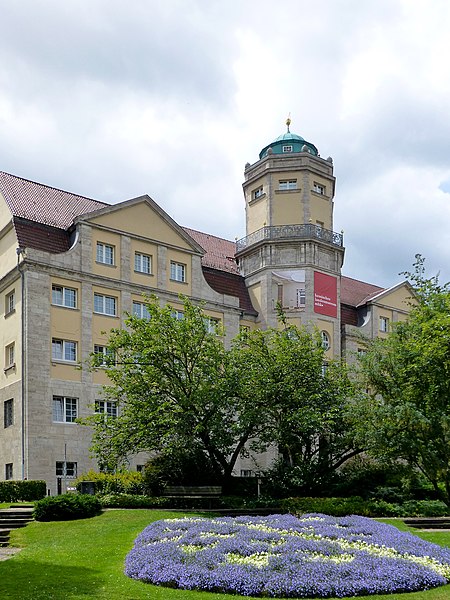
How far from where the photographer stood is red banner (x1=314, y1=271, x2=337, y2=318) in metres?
49.0

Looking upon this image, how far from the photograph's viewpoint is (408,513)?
2611cm

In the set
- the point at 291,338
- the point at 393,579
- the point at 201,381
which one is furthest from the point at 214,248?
the point at 393,579

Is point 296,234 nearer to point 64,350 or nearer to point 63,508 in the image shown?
point 64,350

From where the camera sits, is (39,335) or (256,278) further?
(256,278)

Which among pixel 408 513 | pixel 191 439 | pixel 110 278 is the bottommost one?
pixel 408 513

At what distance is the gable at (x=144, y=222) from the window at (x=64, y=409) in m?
9.89

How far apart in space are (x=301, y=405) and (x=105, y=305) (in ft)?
48.6

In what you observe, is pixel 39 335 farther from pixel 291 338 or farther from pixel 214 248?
pixel 214 248

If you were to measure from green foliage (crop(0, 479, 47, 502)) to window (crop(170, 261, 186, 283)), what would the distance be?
16.6 meters

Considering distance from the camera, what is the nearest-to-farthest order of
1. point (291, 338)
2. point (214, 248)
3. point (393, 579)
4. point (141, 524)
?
1. point (393, 579)
2. point (141, 524)
3. point (291, 338)
4. point (214, 248)

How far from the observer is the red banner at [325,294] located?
161 ft

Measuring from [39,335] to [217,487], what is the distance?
13753mm

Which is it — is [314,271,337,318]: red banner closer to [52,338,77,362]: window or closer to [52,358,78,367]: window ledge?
[52,338,77,362]: window

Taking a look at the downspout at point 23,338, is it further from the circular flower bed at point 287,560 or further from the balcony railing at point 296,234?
the circular flower bed at point 287,560
